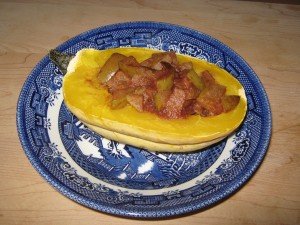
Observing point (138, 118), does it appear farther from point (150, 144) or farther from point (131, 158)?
point (131, 158)

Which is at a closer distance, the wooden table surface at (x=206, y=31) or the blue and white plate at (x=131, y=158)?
the blue and white plate at (x=131, y=158)

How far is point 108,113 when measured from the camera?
97cm

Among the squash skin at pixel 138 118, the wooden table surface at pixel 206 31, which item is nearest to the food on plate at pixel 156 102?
the squash skin at pixel 138 118

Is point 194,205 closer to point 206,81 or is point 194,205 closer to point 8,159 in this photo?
point 206,81

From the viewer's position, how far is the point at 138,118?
958 millimetres

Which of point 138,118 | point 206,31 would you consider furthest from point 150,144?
point 206,31

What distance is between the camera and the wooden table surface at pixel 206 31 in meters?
1.00

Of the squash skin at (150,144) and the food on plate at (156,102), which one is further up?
the food on plate at (156,102)

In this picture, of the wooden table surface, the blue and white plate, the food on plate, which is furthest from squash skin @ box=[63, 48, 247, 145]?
the wooden table surface

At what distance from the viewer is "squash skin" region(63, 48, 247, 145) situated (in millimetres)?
939

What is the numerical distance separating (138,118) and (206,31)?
2.99 ft

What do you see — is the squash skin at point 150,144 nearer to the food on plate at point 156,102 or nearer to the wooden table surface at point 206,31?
the food on plate at point 156,102

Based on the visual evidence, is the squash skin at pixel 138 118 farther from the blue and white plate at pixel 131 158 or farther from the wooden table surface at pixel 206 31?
the wooden table surface at pixel 206 31

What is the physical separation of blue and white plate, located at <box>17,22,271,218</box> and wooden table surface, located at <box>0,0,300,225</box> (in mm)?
107
